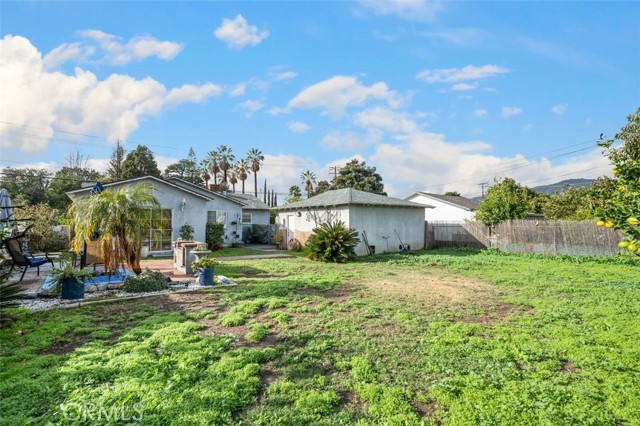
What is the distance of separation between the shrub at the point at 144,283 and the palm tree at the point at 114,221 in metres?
0.88

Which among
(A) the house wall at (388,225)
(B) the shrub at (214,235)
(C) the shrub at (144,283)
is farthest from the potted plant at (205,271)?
(B) the shrub at (214,235)

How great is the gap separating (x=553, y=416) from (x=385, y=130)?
1911cm

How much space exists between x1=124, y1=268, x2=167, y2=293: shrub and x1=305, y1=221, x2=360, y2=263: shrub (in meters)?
7.08

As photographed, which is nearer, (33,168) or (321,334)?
(321,334)

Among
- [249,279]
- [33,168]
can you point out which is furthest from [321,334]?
[33,168]

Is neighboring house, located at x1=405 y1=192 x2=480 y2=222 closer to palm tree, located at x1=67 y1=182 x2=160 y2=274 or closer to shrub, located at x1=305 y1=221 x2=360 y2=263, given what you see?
shrub, located at x1=305 y1=221 x2=360 y2=263

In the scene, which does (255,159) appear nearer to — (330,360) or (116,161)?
(116,161)

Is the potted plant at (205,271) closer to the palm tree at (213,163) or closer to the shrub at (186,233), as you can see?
the shrub at (186,233)

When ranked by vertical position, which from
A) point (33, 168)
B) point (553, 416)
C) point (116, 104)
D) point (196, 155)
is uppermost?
point (196, 155)

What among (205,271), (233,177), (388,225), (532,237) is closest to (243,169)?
(233,177)

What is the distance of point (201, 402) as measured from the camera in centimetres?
290

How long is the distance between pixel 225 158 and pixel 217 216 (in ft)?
86.9

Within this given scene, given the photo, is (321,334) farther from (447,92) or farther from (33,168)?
(33,168)

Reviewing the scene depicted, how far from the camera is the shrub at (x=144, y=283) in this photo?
743 centimetres
